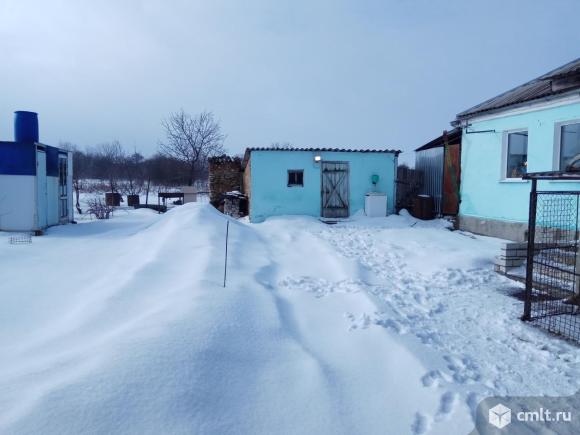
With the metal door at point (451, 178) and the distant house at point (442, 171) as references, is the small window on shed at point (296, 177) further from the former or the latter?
the metal door at point (451, 178)

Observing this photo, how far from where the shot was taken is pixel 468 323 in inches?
185

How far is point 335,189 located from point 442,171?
3956mm

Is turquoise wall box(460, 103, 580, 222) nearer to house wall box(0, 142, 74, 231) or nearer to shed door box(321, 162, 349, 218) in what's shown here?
shed door box(321, 162, 349, 218)

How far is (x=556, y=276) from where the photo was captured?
6.50 meters

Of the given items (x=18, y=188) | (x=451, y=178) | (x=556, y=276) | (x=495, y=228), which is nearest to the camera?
(x=556, y=276)

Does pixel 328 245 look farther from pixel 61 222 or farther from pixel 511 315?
pixel 61 222

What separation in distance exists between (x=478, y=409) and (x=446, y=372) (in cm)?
53

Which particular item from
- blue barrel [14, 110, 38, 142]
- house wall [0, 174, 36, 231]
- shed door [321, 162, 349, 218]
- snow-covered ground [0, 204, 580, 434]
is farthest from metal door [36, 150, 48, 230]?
shed door [321, 162, 349, 218]

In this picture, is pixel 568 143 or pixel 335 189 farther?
pixel 335 189

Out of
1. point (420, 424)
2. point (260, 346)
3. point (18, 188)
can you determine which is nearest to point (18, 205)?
point (18, 188)

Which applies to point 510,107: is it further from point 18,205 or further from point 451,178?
point 18,205

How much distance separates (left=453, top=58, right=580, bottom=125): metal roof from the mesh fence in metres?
2.20

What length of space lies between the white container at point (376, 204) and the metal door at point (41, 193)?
35.2 feet

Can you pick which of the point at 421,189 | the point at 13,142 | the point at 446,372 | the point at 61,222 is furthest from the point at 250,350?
the point at 421,189
